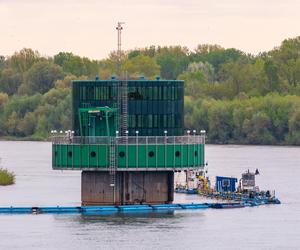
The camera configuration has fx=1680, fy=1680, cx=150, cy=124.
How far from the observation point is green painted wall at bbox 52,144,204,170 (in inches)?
3361

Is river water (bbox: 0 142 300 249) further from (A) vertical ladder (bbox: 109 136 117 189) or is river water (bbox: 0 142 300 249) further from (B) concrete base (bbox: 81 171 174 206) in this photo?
(A) vertical ladder (bbox: 109 136 117 189)

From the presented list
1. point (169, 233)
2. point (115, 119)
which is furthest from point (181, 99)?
point (169, 233)

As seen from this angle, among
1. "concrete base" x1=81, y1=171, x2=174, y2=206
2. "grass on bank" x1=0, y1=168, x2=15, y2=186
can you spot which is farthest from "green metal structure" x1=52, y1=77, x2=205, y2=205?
"grass on bank" x1=0, y1=168, x2=15, y2=186

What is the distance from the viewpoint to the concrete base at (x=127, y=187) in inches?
3386

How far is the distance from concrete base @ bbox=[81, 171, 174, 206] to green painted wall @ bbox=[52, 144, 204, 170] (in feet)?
2.48

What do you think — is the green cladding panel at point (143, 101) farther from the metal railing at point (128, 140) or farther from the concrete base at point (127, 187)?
the concrete base at point (127, 187)

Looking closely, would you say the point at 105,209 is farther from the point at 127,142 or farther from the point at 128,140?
the point at 128,140

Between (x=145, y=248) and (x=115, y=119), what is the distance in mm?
13072

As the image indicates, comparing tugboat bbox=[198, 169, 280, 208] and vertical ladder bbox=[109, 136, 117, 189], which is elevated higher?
vertical ladder bbox=[109, 136, 117, 189]

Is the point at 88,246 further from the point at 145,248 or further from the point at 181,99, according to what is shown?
the point at 181,99

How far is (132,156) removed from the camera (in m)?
85.4

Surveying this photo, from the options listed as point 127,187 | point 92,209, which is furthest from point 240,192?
point 92,209

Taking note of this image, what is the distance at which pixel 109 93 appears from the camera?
8656 cm

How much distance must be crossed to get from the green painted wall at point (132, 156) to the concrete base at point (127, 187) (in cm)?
76
